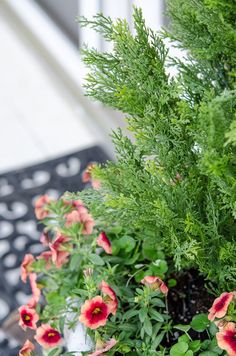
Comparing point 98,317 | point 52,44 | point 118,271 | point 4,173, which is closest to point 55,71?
point 52,44

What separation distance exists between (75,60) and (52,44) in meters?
0.17

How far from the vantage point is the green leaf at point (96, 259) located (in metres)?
1.01

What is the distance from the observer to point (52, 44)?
8.14 ft

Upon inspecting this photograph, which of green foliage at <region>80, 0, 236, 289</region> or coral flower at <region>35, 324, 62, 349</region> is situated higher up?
green foliage at <region>80, 0, 236, 289</region>

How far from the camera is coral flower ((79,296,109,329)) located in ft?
2.93

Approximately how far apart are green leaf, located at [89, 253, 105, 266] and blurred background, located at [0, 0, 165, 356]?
0.53 m

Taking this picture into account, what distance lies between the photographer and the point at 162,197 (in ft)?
2.83

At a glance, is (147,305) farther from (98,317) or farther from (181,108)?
(181,108)

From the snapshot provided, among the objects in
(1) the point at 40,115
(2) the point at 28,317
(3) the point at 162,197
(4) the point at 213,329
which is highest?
(3) the point at 162,197

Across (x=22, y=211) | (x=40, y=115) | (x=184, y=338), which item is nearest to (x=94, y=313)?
(x=184, y=338)

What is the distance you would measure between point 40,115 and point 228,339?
5.51ft

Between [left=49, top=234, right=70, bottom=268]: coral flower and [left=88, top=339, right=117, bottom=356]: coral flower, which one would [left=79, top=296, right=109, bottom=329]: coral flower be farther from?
[left=49, top=234, right=70, bottom=268]: coral flower

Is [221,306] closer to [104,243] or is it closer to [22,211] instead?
[104,243]

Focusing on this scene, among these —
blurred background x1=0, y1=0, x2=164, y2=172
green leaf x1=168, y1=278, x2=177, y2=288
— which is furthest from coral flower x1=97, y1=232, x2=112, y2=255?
blurred background x1=0, y1=0, x2=164, y2=172
